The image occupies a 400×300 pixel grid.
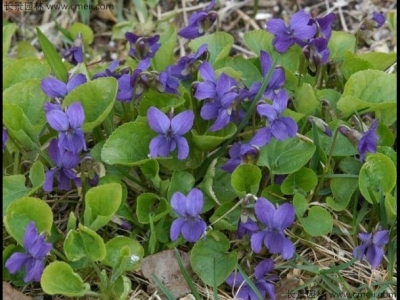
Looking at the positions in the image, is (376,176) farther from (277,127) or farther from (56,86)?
(56,86)

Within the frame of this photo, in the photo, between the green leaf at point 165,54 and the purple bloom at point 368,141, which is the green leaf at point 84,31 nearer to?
the green leaf at point 165,54

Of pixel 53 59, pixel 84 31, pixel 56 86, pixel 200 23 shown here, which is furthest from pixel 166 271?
pixel 84 31

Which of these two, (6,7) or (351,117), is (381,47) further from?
(6,7)

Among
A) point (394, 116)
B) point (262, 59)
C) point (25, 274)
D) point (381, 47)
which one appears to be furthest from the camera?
point (381, 47)

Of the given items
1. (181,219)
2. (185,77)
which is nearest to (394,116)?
(185,77)

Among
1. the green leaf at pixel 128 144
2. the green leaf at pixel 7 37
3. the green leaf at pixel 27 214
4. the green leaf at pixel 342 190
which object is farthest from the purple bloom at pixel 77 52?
the green leaf at pixel 342 190
